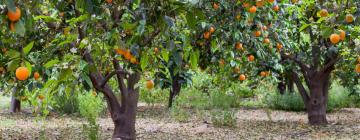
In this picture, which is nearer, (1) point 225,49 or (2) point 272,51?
(1) point 225,49

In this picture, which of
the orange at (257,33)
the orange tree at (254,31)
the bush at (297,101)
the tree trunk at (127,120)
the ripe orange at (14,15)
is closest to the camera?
the ripe orange at (14,15)

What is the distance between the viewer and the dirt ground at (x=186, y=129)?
6668 millimetres

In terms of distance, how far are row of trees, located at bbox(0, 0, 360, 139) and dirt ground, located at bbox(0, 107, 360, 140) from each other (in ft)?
2.54

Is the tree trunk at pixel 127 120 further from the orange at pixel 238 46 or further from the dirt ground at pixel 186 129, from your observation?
the orange at pixel 238 46

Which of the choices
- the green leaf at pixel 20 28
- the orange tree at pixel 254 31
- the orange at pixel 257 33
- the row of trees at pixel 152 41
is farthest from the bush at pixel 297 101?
the green leaf at pixel 20 28

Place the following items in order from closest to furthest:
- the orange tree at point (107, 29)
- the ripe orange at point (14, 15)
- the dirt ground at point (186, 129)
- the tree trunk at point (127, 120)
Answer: the ripe orange at point (14, 15), the orange tree at point (107, 29), the tree trunk at point (127, 120), the dirt ground at point (186, 129)

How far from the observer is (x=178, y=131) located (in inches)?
287

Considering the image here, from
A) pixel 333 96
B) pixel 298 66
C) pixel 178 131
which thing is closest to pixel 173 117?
pixel 178 131

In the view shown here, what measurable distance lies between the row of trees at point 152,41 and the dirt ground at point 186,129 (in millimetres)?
775

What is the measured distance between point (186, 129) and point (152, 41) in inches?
179

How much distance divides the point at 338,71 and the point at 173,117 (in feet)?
11.3

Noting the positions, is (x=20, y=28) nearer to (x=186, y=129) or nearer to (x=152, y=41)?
(x=152, y=41)

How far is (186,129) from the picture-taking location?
7539 mm

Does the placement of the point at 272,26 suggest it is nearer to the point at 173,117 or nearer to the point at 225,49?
the point at 225,49
